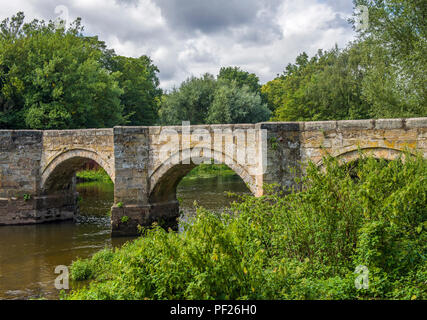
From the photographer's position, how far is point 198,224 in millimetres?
4211

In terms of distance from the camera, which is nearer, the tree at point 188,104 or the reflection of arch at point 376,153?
the reflection of arch at point 376,153

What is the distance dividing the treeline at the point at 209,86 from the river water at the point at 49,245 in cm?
438

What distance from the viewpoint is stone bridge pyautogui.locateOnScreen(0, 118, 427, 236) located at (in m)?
8.23

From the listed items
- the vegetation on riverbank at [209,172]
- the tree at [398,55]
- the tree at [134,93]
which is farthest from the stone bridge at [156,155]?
the tree at [134,93]

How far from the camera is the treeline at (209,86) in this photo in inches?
518

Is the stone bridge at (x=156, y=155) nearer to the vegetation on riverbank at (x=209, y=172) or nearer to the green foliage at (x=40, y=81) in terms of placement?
the green foliage at (x=40, y=81)

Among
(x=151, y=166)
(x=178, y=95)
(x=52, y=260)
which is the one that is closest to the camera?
(x=52, y=260)

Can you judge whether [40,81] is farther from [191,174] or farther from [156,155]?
[191,174]

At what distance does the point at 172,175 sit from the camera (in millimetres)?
11125

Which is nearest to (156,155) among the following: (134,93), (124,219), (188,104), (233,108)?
(124,219)

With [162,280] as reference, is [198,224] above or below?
above

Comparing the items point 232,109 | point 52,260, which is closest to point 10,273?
point 52,260

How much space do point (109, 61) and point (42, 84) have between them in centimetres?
1630
